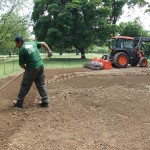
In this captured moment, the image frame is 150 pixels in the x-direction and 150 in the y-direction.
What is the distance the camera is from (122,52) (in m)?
23.8

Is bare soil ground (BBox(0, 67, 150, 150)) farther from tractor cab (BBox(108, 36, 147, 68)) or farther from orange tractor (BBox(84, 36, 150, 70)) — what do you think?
tractor cab (BBox(108, 36, 147, 68))

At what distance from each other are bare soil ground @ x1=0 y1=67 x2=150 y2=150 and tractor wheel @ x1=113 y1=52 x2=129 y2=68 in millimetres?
11791

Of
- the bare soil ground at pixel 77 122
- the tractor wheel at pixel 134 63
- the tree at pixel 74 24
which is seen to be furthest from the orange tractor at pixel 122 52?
the tree at pixel 74 24

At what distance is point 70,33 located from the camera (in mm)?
42938

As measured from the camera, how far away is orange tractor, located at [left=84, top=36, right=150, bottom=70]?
923 inches

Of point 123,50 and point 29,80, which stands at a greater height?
point 123,50

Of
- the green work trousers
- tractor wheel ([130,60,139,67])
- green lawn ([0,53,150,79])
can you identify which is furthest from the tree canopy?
the green work trousers

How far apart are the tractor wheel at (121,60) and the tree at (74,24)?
57.7 ft

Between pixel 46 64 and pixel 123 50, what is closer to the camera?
pixel 123 50

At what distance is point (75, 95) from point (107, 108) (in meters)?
1.77

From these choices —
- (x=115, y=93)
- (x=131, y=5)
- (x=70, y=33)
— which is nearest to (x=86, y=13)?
(x=70, y=33)

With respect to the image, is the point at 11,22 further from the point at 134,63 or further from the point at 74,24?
the point at 134,63

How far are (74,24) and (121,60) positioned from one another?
1988cm

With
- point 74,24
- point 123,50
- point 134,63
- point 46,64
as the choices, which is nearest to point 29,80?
point 123,50
